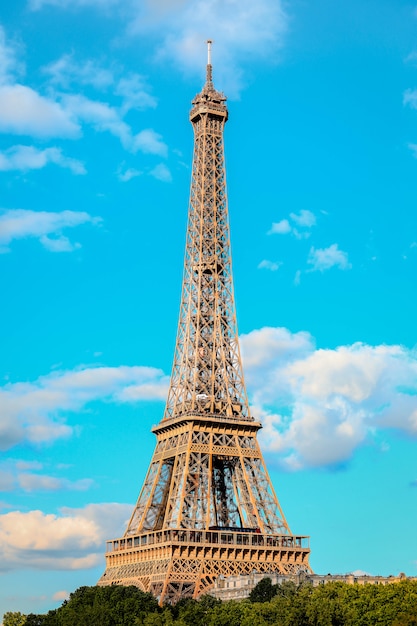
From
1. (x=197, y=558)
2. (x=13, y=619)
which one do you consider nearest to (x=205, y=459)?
(x=197, y=558)

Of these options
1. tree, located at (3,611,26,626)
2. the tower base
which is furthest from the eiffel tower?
tree, located at (3,611,26,626)

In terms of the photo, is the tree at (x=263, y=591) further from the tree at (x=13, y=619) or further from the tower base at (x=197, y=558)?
the tree at (x=13, y=619)

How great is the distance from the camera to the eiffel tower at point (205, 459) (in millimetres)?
125750

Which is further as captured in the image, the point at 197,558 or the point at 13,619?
the point at 13,619

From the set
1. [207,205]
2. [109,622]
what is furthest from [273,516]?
[207,205]

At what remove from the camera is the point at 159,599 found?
121 meters

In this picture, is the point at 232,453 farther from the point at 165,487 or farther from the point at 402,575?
the point at 402,575

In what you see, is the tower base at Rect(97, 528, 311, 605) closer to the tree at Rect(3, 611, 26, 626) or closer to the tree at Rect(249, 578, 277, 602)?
the tree at Rect(249, 578, 277, 602)

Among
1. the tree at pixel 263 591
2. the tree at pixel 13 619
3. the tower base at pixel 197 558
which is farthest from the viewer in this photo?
the tree at pixel 13 619

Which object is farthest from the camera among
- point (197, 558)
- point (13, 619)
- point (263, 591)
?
point (13, 619)

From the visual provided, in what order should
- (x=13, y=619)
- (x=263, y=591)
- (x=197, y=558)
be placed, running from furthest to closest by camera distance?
1. (x=13, y=619)
2. (x=197, y=558)
3. (x=263, y=591)

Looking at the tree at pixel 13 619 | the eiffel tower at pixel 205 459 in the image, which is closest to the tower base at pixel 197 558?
the eiffel tower at pixel 205 459

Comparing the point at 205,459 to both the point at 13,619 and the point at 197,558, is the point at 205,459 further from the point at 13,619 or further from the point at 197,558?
the point at 13,619

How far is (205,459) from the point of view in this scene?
134125 millimetres
